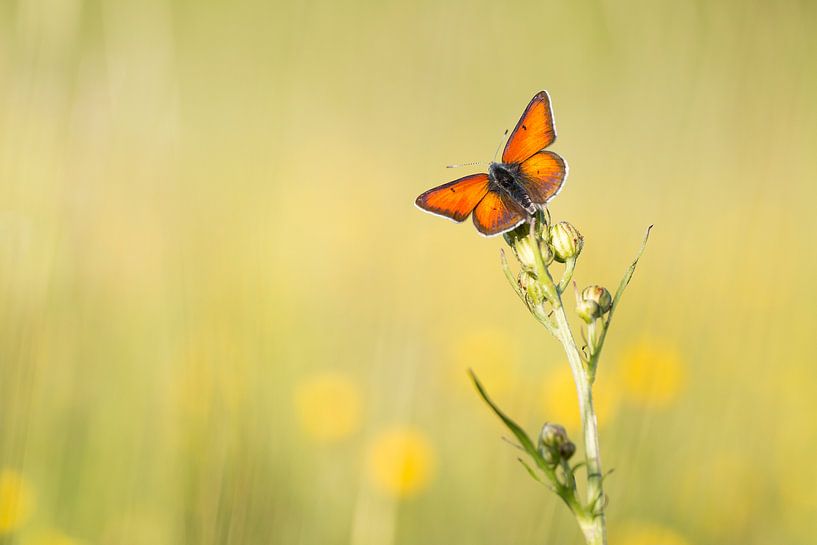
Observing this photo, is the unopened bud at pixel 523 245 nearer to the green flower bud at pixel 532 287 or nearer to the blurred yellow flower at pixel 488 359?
the green flower bud at pixel 532 287

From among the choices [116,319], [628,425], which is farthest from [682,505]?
[116,319]

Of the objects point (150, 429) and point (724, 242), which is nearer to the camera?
point (150, 429)

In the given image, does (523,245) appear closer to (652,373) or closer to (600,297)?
(600,297)

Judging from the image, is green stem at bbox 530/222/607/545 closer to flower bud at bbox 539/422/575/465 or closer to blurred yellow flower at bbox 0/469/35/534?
flower bud at bbox 539/422/575/465

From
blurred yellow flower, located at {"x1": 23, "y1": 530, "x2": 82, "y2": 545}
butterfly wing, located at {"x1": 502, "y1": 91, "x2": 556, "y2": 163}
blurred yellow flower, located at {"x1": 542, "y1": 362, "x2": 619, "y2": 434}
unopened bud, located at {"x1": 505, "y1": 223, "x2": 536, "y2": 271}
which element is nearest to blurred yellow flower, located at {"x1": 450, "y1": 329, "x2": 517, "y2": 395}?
blurred yellow flower, located at {"x1": 542, "y1": 362, "x2": 619, "y2": 434}

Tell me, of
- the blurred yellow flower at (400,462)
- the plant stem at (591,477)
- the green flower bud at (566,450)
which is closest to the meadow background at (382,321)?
the blurred yellow flower at (400,462)

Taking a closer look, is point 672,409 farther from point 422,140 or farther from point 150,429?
point 150,429
